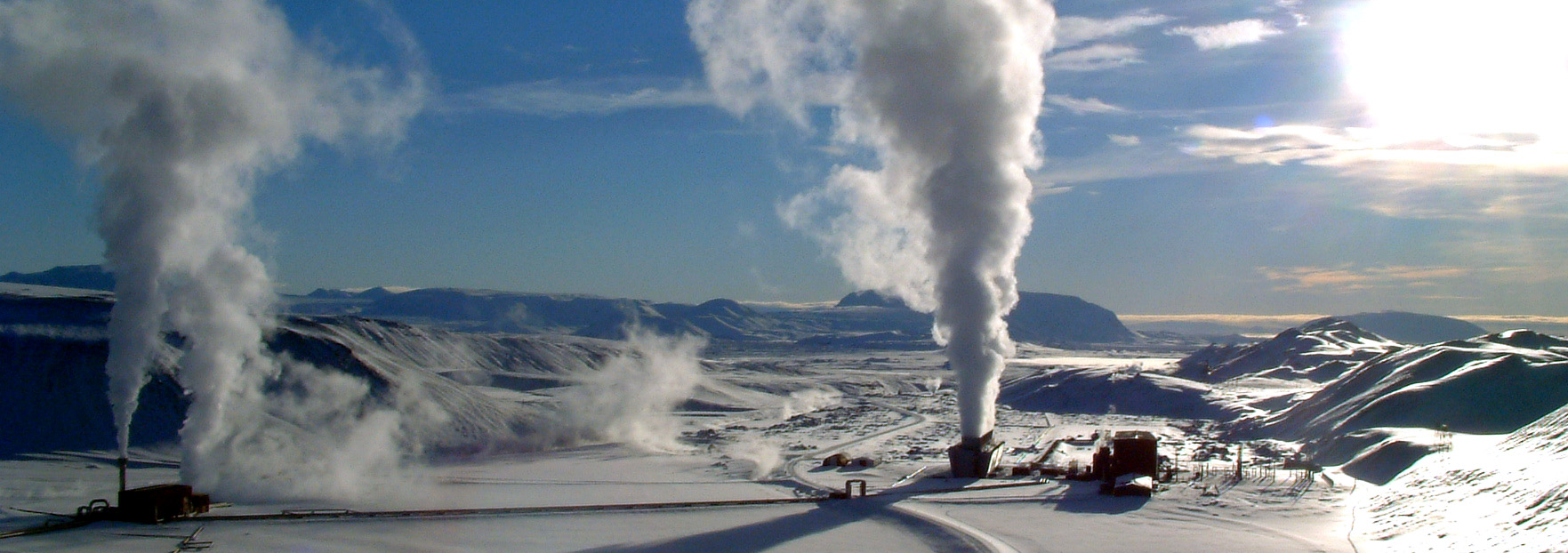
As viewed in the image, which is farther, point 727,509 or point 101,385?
point 101,385

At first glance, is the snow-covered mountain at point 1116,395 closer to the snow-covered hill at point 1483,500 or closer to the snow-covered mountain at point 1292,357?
the snow-covered mountain at point 1292,357

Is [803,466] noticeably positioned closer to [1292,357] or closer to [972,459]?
[972,459]

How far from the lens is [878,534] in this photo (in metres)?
30.2

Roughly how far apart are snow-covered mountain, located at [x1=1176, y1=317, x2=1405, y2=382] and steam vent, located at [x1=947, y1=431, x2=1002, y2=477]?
211ft

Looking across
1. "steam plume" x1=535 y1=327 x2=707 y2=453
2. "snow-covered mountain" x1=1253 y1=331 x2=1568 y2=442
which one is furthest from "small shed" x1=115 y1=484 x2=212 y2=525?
"snow-covered mountain" x1=1253 y1=331 x2=1568 y2=442

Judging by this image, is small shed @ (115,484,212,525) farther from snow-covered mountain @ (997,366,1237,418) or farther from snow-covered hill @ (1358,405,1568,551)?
snow-covered mountain @ (997,366,1237,418)

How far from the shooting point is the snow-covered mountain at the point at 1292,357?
98.0m

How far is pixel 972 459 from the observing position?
4169 centimetres

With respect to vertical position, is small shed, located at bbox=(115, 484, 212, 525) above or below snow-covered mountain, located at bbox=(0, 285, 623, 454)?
below

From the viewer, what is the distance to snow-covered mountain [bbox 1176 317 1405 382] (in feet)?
322

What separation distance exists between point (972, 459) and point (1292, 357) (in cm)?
7728

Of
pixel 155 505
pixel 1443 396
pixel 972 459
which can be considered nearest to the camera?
pixel 155 505

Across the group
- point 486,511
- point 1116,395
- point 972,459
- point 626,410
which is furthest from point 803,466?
point 1116,395

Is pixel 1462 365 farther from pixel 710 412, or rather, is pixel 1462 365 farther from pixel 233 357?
pixel 233 357
